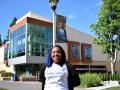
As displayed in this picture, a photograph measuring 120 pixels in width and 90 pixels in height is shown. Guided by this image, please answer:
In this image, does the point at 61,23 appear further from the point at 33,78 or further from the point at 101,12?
the point at 33,78

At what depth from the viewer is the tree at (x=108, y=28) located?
48969 millimetres

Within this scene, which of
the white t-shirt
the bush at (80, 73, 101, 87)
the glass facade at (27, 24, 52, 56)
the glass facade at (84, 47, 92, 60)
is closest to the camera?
the white t-shirt

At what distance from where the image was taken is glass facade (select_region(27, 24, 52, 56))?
170 ft

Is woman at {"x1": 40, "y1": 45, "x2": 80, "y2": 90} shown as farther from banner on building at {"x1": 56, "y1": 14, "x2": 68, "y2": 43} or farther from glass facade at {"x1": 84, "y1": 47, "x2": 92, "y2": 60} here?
glass facade at {"x1": 84, "y1": 47, "x2": 92, "y2": 60}

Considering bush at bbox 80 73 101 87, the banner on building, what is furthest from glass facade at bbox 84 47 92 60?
bush at bbox 80 73 101 87

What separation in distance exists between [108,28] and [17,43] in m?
15.0

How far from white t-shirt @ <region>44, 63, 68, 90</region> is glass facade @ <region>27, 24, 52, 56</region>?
46.1m

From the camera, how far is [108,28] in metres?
49.1

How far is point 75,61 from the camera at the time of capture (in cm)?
6544

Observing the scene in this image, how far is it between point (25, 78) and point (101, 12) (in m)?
14.1

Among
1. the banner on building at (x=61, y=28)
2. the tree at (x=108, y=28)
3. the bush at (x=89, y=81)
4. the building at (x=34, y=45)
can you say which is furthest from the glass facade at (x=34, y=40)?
the bush at (x=89, y=81)

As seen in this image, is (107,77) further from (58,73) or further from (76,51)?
(58,73)

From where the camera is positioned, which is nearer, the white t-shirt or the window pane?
the white t-shirt

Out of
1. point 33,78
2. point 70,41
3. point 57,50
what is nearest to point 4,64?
point 70,41
